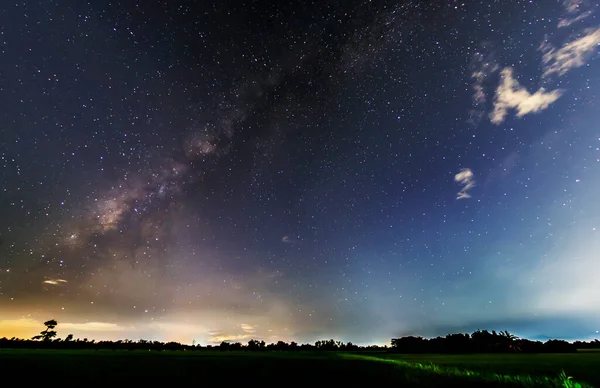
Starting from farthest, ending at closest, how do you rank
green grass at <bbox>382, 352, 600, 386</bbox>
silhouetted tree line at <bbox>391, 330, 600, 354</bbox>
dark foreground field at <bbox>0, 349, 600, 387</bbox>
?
silhouetted tree line at <bbox>391, 330, 600, 354</bbox> → green grass at <bbox>382, 352, 600, 386</bbox> → dark foreground field at <bbox>0, 349, 600, 387</bbox>

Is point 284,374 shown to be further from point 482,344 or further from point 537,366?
point 482,344

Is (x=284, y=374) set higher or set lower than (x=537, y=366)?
lower

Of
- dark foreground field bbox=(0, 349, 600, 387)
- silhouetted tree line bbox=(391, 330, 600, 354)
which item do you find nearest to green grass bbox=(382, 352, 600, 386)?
dark foreground field bbox=(0, 349, 600, 387)

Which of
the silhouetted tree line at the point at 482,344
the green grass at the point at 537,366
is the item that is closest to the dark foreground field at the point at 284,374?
the green grass at the point at 537,366

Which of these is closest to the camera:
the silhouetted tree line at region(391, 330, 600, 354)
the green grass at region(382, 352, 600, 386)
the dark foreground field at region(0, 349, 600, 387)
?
the dark foreground field at region(0, 349, 600, 387)

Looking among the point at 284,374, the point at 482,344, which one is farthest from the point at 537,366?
the point at 482,344

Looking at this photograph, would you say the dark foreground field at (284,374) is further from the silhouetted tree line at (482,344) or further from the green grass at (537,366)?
the silhouetted tree line at (482,344)

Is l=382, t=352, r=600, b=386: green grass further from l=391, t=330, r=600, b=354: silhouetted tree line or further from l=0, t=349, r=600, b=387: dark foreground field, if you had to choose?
l=391, t=330, r=600, b=354: silhouetted tree line

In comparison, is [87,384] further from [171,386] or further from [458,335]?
[458,335]

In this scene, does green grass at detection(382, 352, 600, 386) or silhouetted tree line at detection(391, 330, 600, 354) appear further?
silhouetted tree line at detection(391, 330, 600, 354)

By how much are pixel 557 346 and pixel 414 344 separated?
59.2 metres

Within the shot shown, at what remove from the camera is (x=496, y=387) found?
16.9 meters

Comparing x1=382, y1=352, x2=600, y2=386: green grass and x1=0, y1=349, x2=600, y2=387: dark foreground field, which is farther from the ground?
x1=382, y1=352, x2=600, y2=386: green grass

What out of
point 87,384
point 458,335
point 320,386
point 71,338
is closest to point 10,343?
point 71,338
